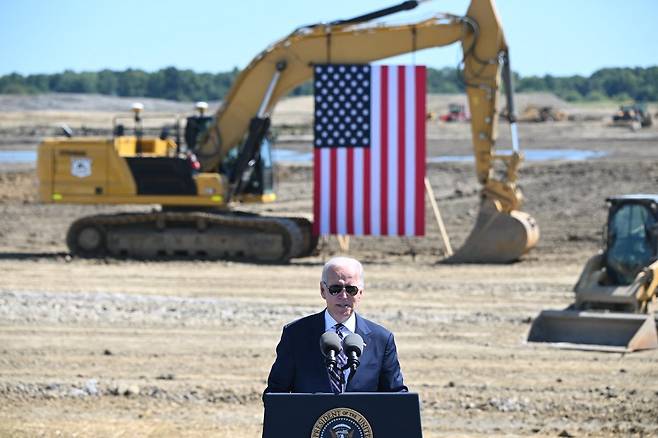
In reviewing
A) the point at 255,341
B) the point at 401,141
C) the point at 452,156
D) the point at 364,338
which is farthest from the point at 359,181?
the point at 452,156

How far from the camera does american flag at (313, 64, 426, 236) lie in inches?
893

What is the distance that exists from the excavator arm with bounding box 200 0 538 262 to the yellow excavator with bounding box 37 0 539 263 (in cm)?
2

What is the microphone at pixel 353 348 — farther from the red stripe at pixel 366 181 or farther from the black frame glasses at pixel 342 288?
the red stripe at pixel 366 181

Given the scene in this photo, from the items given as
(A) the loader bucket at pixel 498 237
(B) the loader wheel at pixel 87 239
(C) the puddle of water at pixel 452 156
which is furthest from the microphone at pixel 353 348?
(C) the puddle of water at pixel 452 156

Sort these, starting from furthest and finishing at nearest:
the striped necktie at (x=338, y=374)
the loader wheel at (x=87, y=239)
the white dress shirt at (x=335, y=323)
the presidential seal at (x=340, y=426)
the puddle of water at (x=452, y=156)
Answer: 1. the puddle of water at (x=452, y=156)
2. the loader wheel at (x=87, y=239)
3. the white dress shirt at (x=335, y=323)
4. the striped necktie at (x=338, y=374)
5. the presidential seal at (x=340, y=426)

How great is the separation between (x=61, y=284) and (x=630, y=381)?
978 centimetres

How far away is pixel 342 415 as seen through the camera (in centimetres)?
563

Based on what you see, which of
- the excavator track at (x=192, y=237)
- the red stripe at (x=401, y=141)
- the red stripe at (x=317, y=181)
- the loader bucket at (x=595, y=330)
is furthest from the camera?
the excavator track at (x=192, y=237)

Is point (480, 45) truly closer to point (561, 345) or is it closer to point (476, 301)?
point (476, 301)

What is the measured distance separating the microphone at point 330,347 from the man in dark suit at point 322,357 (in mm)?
205

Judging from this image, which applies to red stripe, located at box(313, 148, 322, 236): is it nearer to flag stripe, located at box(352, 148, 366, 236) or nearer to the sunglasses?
flag stripe, located at box(352, 148, 366, 236)

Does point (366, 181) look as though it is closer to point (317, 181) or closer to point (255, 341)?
point (317, 181)

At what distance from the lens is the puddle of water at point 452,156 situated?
48031mm

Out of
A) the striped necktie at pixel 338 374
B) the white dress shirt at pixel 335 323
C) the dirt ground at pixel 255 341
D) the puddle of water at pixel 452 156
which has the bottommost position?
the dirt ground at pixel 255 341
